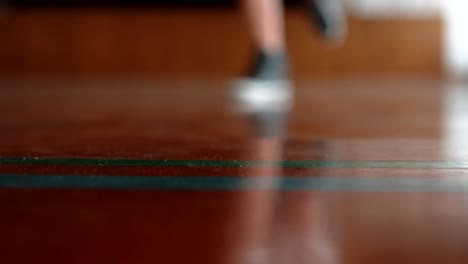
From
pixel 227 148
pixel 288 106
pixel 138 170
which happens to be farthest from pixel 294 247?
pixel 288 106

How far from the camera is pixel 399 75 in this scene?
3410 millimetres

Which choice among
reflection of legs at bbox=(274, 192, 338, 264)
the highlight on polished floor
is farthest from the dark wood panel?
reflection of legs at bbox=(274, 192, 338, 264)

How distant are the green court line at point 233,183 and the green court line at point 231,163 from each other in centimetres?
6

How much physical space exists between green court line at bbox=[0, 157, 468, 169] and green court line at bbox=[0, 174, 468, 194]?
0.06 m

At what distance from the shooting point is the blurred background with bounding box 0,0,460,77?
3.35 meters

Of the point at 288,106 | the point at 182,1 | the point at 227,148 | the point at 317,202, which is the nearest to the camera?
the point at 317,202

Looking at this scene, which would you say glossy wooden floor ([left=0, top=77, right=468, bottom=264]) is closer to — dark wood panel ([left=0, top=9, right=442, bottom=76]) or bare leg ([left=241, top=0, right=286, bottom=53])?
bare leg ([left=241, top=0, right=286, bottom=53])

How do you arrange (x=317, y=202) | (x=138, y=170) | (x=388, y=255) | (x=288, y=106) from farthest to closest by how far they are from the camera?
(x=288, y=106) → (x=138, y=170) → (x=317, y=202) → (x=388, y=255)

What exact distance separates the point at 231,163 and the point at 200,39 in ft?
8.96

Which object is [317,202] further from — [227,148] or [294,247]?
[227,148]

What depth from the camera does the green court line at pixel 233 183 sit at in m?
0.58

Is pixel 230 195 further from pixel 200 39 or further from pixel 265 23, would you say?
pixel 200 39

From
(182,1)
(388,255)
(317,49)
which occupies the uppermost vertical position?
(182,1)

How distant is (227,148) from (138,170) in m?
0.19
